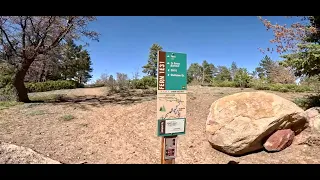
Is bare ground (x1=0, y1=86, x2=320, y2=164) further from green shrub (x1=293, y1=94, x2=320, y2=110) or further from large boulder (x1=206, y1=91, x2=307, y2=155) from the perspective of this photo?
green shrub (x1=293, y1=94, x2=320, y2=110)

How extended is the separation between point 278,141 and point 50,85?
884 cm

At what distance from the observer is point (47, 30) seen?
632 cm

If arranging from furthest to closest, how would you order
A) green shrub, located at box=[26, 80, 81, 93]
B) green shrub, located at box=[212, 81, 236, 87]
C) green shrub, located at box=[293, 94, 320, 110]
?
green shrub, located at box=[212, 81, 236, 87] → green shrub, located at box=[26, 80, 81, 93] → green shrub, located at box=[293, 94, 320, 110]

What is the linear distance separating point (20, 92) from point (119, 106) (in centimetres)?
290

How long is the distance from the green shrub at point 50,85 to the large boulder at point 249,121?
24.9 feet

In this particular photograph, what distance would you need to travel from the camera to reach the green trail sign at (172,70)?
248 centimetres

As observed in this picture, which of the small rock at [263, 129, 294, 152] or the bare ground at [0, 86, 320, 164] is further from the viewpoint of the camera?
the small rock at [263, 129, 294, 152]

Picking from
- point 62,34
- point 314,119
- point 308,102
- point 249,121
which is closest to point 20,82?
point 62,34

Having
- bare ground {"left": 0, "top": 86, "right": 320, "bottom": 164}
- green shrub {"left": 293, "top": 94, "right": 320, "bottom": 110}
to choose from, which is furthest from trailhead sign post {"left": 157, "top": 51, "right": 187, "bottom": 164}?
green shrub {"left": 293, "top": 94, "right": 320, "bottom": 110}

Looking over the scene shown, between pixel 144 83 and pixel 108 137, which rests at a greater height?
pixel 144 83

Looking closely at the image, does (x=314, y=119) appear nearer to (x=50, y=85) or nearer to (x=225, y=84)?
(x=225, y=84)

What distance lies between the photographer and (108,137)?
4.17 meters

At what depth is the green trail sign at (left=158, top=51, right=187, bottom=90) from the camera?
8.14 ft
